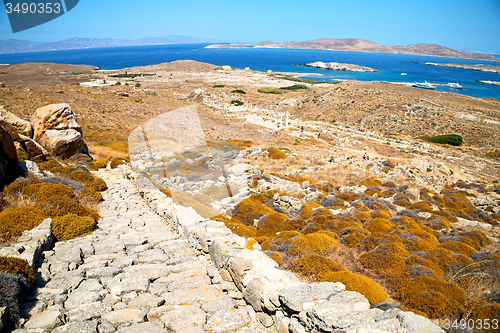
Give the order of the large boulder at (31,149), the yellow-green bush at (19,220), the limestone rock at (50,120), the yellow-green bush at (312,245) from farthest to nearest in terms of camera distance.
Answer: the limestone rock at (50,120)
the large boulder at (31,149)
the yellow-green bush at (312,245)
the yellow-green bush at (19,220)

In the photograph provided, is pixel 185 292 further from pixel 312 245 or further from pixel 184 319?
pixel 312 245

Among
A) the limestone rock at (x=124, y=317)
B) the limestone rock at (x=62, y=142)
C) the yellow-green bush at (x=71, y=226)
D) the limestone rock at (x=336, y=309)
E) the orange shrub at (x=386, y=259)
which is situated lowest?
the limestone rock at (x=62, y=142)

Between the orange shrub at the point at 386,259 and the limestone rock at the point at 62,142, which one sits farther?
the limestone rock at the point at 62,142

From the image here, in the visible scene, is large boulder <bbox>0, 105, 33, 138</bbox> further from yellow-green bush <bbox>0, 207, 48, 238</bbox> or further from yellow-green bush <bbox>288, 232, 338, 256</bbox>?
yellow-green bush <bbox>288, 232, 338, 256</bbox>

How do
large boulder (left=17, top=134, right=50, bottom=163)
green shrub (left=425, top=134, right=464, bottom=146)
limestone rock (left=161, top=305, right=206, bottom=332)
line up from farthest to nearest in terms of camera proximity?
green shrub (left=425, top=134, right=464, bottom=146), large boulder (left=17, top=134, right=50, bottom=163), limestone rock (left=161, top=305, right=206, bottom=332)

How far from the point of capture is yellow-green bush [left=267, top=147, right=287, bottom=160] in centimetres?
2555

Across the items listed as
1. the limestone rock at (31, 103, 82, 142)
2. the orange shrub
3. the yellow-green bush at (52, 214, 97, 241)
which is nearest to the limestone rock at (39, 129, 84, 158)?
the limestone rock at (31, 103, 82, 142)

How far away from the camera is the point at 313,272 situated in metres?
5.43

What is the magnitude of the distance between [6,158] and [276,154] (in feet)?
65.7

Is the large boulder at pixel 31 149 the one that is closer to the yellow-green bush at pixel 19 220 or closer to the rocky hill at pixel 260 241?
the rocky hill at pixel 260 241

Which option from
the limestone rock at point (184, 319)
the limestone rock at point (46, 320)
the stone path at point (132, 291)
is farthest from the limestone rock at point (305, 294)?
the limestone rock at point (46, 320)

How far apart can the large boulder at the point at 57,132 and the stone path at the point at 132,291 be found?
13016 mm

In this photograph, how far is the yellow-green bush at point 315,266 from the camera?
540 centimetres

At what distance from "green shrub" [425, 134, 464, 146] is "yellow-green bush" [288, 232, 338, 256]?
39.3 m
